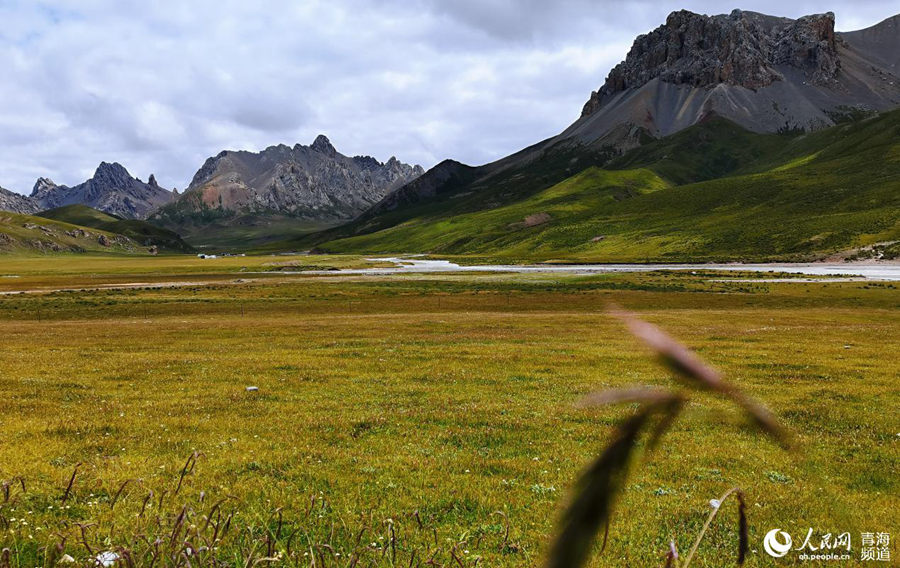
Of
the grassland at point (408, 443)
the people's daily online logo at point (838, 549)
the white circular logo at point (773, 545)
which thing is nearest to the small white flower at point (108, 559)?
the grassland at point (408, 443)

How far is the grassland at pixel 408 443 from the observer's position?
8.55 meters

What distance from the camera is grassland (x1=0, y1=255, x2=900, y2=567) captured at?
8.55 metres

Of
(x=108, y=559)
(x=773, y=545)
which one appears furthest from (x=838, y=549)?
(x=108, y=559)

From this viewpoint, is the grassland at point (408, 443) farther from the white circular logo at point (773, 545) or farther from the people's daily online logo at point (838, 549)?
the white circular logo at point (773, 545)

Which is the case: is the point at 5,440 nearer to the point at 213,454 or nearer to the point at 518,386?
the point at 213,454

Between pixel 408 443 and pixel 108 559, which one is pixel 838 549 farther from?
pixel 108 559

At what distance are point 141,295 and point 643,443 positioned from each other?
108 meters

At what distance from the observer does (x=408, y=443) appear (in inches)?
571

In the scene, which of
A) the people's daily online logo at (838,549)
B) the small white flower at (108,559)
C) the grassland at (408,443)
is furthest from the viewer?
the grassland at (408,443)

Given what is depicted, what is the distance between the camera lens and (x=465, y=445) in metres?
14.5

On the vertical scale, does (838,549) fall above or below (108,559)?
below

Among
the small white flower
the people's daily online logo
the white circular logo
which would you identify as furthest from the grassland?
the white circular logo

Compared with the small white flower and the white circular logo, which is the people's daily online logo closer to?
the white circular logo

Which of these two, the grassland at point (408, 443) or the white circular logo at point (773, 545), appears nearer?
the white circular logo at point (773, 545)
